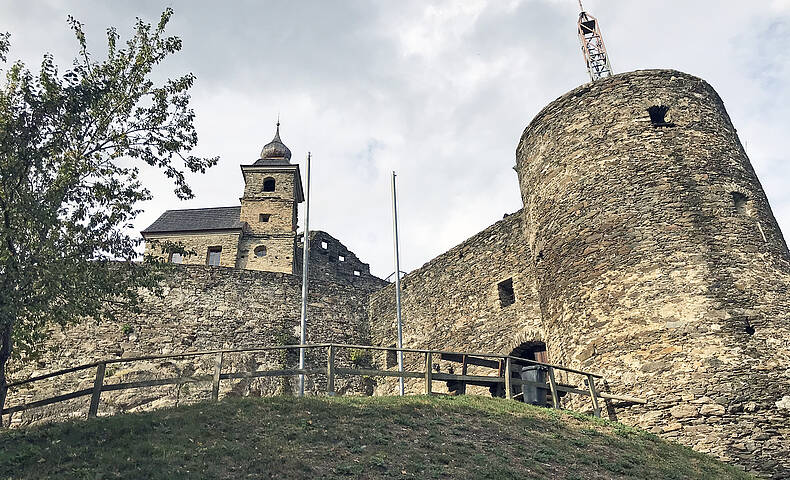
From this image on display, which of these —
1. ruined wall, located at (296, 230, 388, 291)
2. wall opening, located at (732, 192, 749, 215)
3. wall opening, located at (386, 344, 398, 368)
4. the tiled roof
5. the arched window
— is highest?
the arched window

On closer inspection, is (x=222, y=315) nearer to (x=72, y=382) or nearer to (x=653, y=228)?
(x=72, y=382)

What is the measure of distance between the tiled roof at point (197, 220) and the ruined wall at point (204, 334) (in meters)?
13.1

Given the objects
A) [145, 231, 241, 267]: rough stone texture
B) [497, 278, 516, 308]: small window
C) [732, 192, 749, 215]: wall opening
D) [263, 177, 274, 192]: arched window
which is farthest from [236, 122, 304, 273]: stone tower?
[732, 192, 749, 215]: wall opening

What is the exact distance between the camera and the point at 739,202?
13.1m

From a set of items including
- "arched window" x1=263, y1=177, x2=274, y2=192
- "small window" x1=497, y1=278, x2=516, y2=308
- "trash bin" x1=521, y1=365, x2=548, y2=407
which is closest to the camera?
"trash bin" x1=521, y1=365, x2=548, y2=407

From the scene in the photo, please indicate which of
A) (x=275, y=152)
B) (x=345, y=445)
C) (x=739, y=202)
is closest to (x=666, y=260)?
(x=739, y=202)

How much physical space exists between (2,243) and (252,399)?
4.64 metres

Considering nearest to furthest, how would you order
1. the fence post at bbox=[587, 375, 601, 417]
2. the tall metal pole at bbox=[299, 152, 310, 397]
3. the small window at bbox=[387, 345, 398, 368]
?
the fence post at bbox=[587, 375, 601, 417], the tall metal pole at bbox=[299, 152, 310, 397], the small window at bbox=[387, 345, 398, 368]

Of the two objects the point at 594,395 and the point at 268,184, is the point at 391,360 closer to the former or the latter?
the point at 594,395

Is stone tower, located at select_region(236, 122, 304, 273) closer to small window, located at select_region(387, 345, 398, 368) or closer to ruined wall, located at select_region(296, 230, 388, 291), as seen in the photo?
ruined wall, located at select_region(296, 230, 388, 291)

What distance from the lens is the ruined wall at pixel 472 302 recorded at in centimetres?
1588

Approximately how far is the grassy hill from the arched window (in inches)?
1007

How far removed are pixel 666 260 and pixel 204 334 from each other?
13098mm

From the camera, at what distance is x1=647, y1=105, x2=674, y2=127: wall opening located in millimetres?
14234
